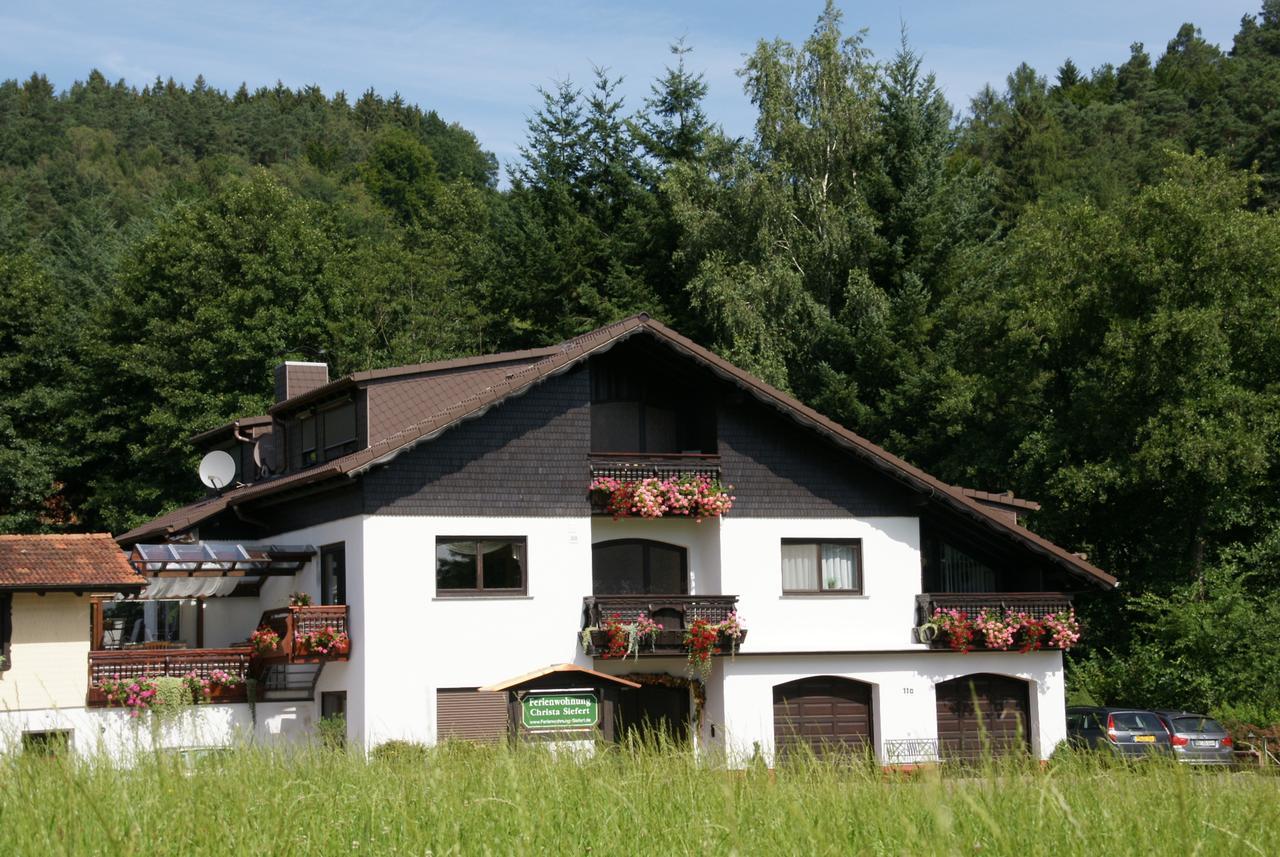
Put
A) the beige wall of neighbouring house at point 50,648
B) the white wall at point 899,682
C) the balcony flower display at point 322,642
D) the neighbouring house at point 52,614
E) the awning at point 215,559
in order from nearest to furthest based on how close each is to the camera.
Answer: the neighbouring house at point 52,614, the beige wall of neighbouring house at point 50,648, the balcony flower display at point 322,642, the awning at point 215,559, the white wall at point 899,682

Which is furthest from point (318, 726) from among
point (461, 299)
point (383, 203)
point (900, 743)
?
point (383, 203)

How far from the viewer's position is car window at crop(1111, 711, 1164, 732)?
28.3m

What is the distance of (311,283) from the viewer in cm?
5075

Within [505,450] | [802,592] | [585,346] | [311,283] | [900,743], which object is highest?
[311,283]

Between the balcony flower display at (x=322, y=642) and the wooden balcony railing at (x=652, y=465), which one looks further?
the wooden balcony railing at (x=652, y=465)

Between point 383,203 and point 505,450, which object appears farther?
point 383,203

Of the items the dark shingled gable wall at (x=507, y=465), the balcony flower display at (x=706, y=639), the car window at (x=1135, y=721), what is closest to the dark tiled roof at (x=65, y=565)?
the dark shingled gable wall at (x=507, y=465)

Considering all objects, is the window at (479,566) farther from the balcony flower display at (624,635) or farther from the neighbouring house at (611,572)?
the balcony flower display at (624,635)

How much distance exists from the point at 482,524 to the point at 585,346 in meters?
3.90

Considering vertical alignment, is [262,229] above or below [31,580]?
above

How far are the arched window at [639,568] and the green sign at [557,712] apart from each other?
25.9ft

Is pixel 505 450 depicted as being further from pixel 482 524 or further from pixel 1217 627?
pixel 1217 627

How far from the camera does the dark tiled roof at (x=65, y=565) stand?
90.1 ft

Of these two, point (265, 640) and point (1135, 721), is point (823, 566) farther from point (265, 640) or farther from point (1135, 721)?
point (265, 640)
